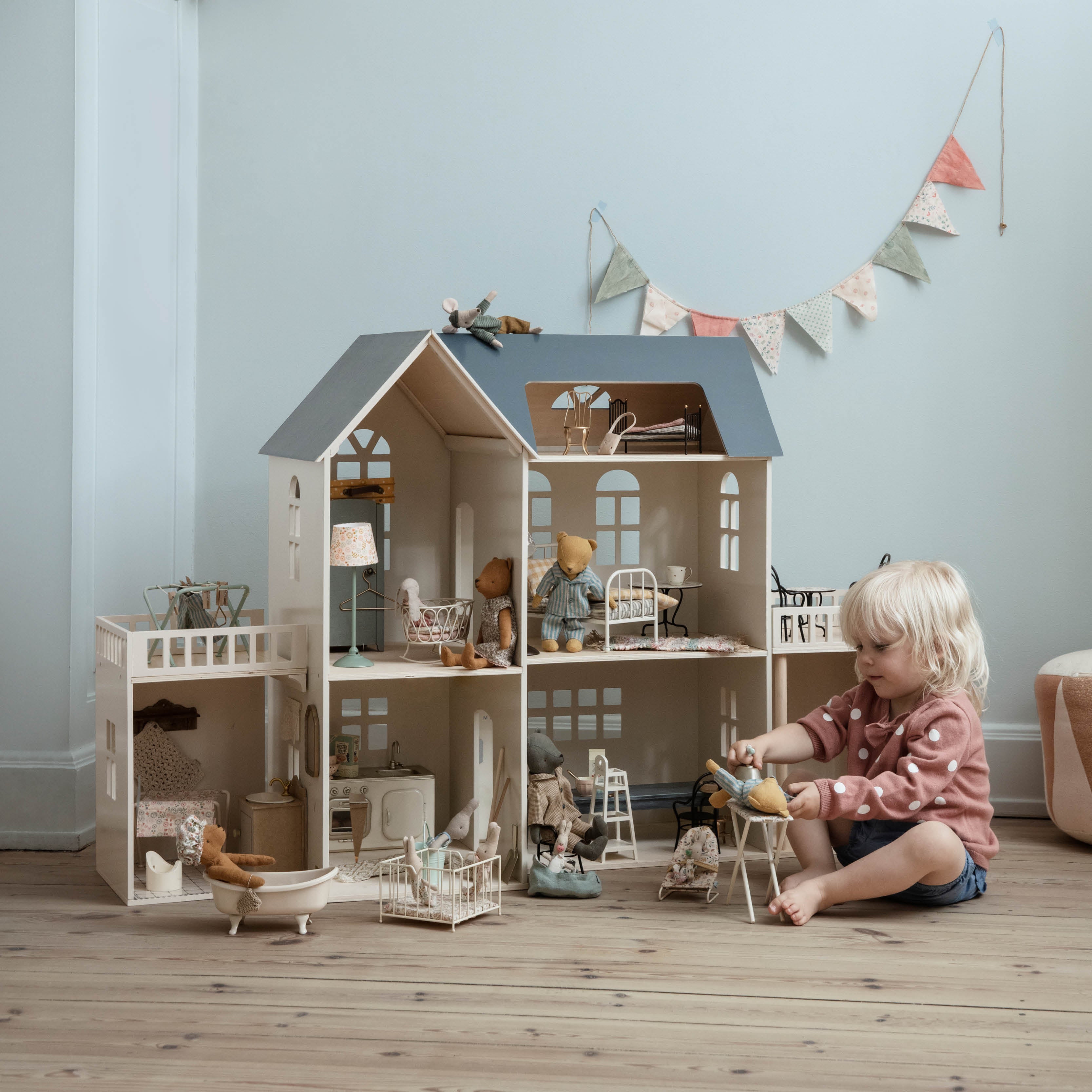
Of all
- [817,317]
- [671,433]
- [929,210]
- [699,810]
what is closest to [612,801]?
[699,810]

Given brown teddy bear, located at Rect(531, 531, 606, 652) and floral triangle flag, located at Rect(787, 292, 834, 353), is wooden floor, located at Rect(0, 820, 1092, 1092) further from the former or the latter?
floral triangle flag, located at Rect(787, 292, 834, 353)

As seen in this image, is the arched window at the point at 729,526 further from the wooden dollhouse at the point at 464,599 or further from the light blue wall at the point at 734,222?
the light blue wall at the point at 734,222

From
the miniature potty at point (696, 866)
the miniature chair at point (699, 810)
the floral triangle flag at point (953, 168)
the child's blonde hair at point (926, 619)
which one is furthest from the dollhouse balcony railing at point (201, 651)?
the floral triangle flag at point (953, 168)

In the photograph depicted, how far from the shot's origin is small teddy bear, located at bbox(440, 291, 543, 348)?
3014 millimetres

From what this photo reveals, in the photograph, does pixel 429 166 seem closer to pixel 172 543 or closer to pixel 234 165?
pixel 234 165

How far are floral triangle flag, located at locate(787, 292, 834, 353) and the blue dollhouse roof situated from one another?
54 cm

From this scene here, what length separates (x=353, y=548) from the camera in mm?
2834

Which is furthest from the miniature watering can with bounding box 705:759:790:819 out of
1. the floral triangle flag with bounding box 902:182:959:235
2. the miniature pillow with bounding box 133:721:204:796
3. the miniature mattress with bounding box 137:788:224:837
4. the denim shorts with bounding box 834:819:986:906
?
the floral triangle flag with bounding box 902:182:959:235

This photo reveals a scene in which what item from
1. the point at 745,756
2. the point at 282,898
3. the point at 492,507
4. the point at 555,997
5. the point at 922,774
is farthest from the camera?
the point at 492,507

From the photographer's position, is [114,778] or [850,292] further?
[850,292]

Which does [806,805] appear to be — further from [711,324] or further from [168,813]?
[711,324]

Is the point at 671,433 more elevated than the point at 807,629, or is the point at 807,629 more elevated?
the point at 671,433

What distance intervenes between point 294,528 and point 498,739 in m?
0.74

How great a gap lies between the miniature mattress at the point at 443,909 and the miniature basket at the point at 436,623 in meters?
0.62
